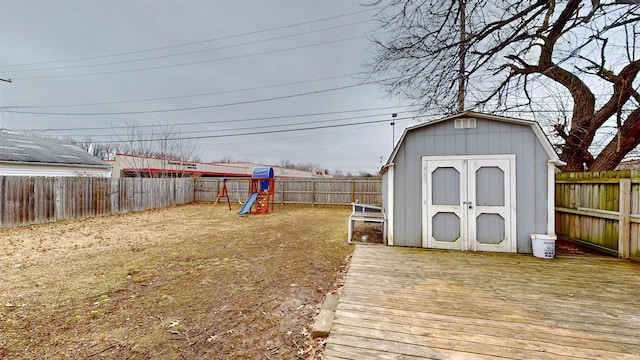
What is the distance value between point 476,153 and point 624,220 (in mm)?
2255

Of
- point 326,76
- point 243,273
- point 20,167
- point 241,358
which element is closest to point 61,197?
point 20,167

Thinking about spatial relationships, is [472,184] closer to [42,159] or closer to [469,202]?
[469,202]

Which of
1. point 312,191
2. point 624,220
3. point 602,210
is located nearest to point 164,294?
point 624,220

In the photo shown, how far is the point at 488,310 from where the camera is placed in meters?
2.26

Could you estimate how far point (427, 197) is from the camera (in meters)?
4.50

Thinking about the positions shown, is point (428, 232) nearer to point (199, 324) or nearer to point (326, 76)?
point (199, 324)

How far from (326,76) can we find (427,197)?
1053 cm

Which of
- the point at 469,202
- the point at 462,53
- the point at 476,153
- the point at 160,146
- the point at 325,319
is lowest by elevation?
the point at 325,319

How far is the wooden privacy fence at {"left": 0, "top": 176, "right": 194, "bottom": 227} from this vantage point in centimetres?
715

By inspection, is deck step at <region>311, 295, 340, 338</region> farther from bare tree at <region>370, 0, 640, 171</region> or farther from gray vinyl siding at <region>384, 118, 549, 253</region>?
bare tree at <region>370, 0, 640, 171</region>

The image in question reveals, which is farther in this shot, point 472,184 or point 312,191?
point 312,191

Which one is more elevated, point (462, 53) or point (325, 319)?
point (462, 53)

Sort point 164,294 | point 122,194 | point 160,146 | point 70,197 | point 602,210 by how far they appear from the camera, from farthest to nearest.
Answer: point 160,146, point 122,194, point 70,197, point 602,210, point 164,294

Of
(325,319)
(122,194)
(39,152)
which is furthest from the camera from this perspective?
(39,152)
